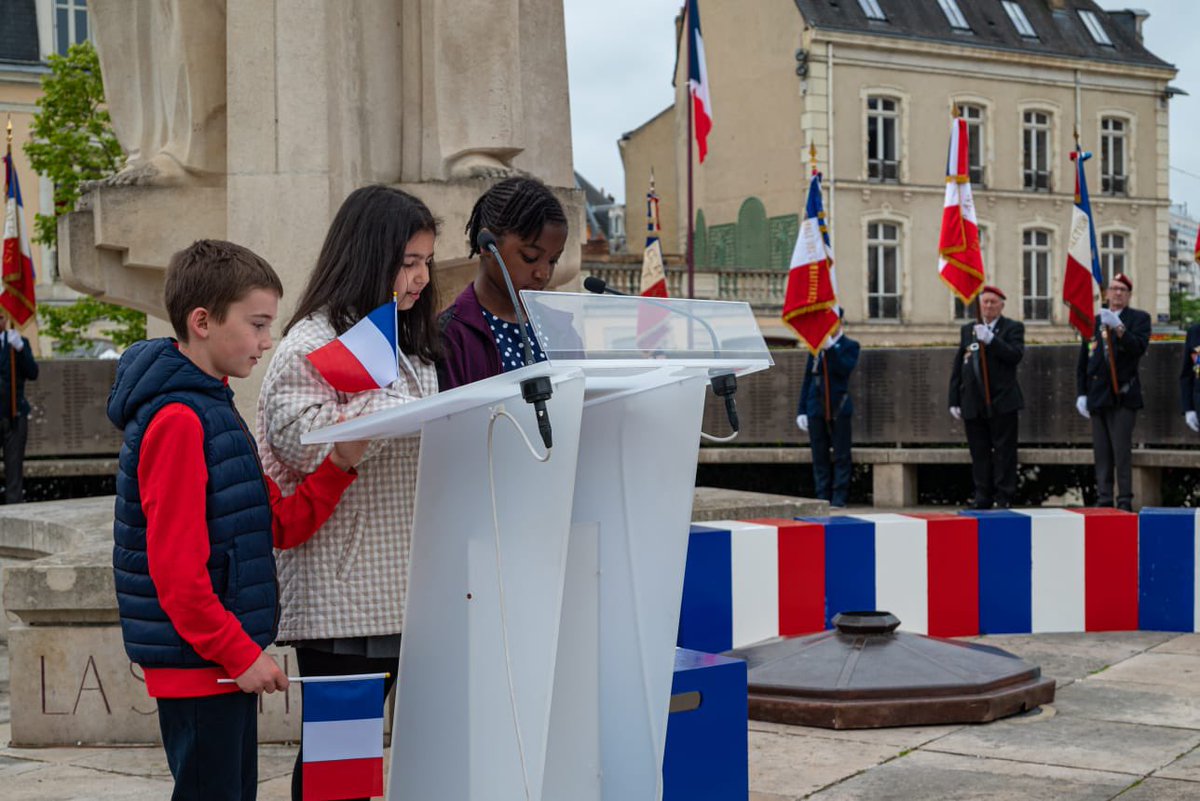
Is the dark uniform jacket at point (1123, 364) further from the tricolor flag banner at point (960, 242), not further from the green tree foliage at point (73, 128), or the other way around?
the green tree foliage at point (73, 128)

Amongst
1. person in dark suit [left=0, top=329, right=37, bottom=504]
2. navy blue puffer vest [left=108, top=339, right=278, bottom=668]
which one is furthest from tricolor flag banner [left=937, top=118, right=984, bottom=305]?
navy blue puffer vest [left=108, top=339, right=278, bottom=668]

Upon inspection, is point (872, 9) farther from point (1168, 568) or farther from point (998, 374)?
point (1168, 568)

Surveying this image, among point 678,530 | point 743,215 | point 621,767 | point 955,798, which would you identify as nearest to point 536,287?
point 678,530

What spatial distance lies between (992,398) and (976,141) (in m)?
34.5

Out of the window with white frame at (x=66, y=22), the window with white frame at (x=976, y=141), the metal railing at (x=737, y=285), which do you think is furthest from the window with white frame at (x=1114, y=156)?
the window with white frame at (x=66, y=22)

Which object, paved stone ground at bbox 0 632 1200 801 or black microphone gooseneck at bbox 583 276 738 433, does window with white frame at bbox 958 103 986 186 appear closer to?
paved stone ground at bbox 0 632 1200 801

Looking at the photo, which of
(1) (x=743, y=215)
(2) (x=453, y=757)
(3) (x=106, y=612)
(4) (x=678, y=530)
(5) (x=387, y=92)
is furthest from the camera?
(1) (x=743, y=215)

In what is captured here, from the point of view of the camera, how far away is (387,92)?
6961 millimetres

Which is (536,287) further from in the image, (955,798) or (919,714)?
(919,714)

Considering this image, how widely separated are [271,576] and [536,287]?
1.11 metres

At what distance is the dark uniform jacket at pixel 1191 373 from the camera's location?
13500 mm

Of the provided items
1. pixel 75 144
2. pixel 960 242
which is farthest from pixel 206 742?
pixel 75 144

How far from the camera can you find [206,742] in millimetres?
3359

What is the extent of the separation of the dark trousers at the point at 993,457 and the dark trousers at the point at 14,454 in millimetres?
8679
